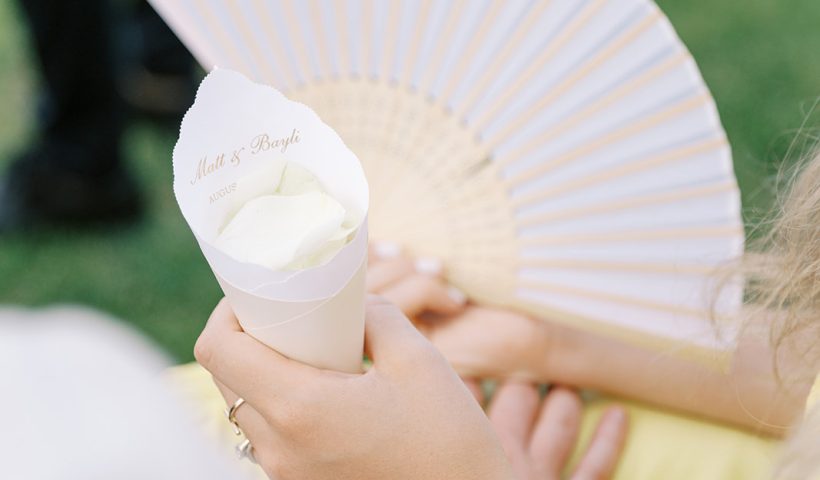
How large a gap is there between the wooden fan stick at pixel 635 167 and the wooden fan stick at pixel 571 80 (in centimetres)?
9

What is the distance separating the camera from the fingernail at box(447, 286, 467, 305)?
124cm

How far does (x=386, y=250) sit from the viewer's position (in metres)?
1.24

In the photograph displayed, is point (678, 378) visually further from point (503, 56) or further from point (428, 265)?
point (503, 56)

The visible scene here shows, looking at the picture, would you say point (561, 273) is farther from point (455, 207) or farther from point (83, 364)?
point (83, 364)

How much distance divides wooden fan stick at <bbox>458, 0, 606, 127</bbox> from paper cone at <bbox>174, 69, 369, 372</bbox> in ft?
1.47

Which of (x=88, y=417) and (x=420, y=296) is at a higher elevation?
(x=88, y=417)

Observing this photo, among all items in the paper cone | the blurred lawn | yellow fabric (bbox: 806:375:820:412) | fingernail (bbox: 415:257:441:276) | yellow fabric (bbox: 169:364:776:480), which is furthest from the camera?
the blurred lawn

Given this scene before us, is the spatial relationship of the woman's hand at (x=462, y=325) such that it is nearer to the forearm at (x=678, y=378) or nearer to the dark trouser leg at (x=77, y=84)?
the forearm at (x=678, y=378)

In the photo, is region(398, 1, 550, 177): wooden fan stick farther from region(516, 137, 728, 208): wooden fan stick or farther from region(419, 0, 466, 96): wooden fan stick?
A: region(516, 137, 728, 208): wooden fan stick

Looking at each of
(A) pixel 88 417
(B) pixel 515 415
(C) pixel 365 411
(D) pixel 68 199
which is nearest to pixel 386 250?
(B) pixel 515 415

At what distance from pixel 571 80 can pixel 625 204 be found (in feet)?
0.55

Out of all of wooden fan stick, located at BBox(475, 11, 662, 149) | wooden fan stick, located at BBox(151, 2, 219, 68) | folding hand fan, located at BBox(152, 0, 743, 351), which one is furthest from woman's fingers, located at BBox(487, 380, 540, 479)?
wooden fan stick, located at BBox(151, 2, 219, 68)

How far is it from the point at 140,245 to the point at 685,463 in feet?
4.38

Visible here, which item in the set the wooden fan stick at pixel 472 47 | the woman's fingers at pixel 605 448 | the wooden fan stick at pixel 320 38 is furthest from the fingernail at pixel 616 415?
the wooden fan stick at pixel 320 38
